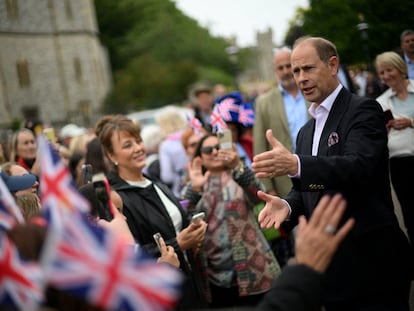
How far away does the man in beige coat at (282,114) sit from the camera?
22.1 ft

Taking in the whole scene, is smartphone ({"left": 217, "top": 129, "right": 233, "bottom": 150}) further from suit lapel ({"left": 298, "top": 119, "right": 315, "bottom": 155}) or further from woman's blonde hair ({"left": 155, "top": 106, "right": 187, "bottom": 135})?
woman's blonde hair ({"left": 155, "top": 106, "right": 187, "bottom": 135})

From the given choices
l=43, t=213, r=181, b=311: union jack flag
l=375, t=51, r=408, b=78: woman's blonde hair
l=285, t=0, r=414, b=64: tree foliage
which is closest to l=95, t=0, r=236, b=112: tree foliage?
l=285, t=0, r=414, b=64: tree foliage

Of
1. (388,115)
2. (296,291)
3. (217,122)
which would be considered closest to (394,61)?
(388,115)

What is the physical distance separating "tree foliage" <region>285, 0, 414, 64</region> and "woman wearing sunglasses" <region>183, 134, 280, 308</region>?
4630 mm

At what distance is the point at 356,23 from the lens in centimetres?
1277

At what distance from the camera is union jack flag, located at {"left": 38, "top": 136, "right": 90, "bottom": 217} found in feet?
6.32

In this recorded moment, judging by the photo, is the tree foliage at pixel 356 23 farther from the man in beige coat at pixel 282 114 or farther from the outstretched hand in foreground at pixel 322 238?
the outstretched hand in foreground at pixel 322 238

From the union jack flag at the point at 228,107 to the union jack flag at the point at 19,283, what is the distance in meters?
5.01

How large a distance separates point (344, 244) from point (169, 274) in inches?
72.3

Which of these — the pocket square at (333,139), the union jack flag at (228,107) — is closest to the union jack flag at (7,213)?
the pocket square at (333,139)

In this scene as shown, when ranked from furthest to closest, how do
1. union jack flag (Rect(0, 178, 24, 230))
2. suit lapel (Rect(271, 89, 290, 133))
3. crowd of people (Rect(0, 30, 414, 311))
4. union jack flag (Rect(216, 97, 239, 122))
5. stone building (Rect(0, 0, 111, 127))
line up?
stone building (Rect(0, 0, 111, 127))
union jack flag (Rect(216, 97, 239, 122))
suit lapel (Rect(271, 89, 290, 133))
crowd of people (Rect(0, 30, 414, 311))
union jack flag (Rect(0, 178, 24, 230))

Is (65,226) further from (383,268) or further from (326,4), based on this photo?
(326,4)

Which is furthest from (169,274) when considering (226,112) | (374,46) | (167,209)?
(374,46)

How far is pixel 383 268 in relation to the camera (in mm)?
3344
